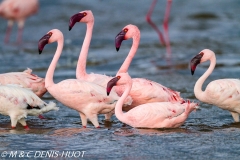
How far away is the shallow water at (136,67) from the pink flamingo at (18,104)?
217 millimetres

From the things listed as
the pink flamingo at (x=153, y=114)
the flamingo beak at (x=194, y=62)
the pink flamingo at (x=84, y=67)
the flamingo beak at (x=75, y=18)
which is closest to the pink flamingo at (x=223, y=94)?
the flamingo beak at (x=194, y=62)

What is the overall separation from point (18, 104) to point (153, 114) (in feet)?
5.93

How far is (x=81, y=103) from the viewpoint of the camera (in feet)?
26.9

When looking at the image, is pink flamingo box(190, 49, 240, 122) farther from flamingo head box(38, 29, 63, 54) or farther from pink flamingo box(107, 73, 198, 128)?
flamingo head box(38, 29, 63, 54)

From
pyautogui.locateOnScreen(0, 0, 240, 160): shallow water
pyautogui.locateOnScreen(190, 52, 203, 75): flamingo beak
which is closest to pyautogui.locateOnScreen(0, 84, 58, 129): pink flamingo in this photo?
pyautogui.locateOnScreen(0, 0, 240, 160): shallow water

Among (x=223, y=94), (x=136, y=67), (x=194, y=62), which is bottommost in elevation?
(x=136, y=67)

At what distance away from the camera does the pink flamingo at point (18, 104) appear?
787 cm

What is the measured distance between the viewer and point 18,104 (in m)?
7.88

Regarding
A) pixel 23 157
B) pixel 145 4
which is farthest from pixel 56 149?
pixel 145 4

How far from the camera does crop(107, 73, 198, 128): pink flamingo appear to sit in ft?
25.7

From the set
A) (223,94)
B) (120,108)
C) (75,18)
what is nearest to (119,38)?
(75,18)

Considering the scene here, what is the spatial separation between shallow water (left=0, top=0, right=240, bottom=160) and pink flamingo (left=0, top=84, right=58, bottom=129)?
0.71ft

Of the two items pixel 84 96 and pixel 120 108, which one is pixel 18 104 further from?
pixel 120 108

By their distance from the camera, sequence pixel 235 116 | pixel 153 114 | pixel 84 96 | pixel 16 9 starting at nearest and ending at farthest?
pixel 153 114 → pixel 84 96 → pixel 235 116 → pixel 16 9
